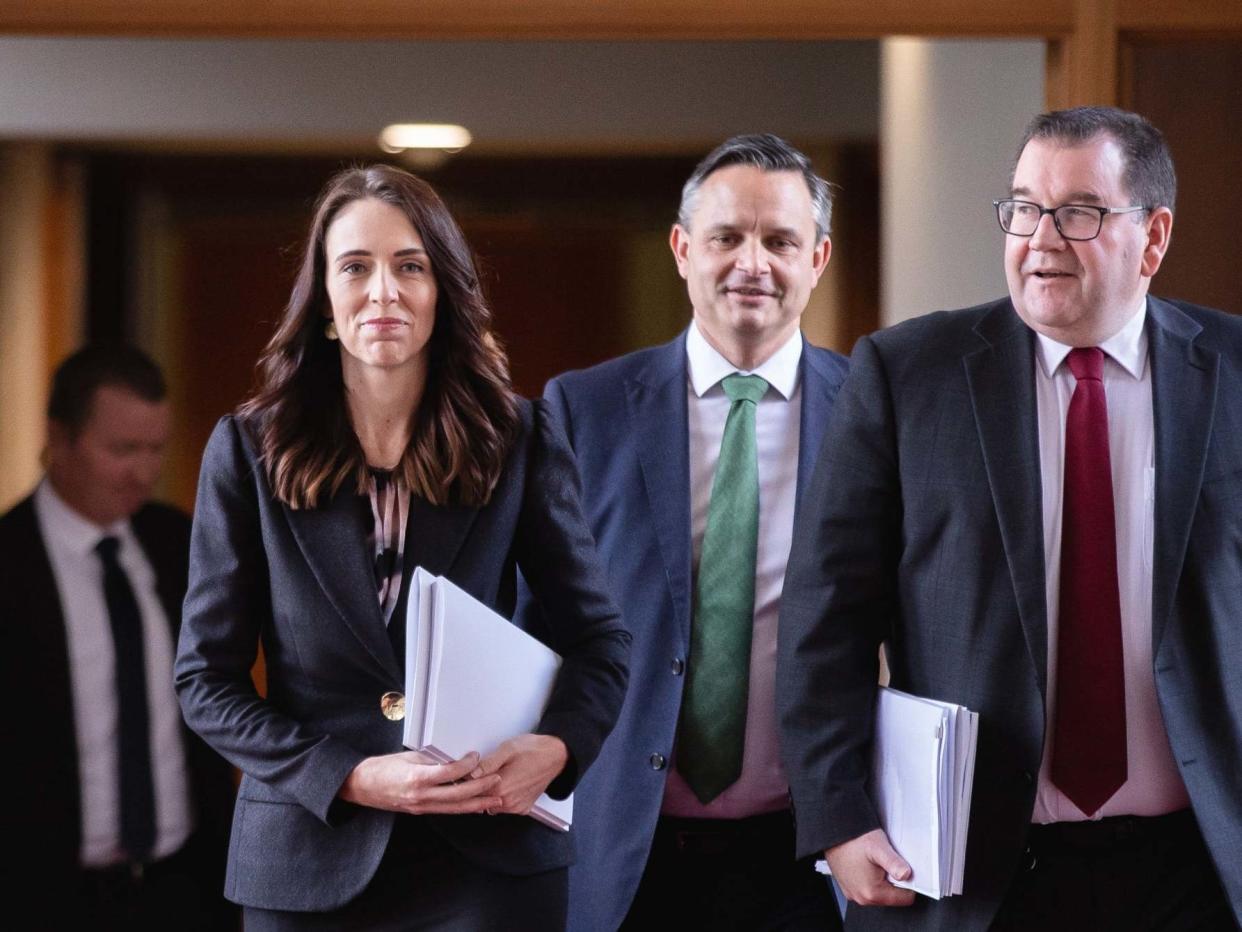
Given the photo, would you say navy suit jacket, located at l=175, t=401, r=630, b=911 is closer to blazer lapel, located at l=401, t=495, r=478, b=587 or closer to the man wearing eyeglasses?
blazer lapel, located at l=401, t=495, r=478, b=587

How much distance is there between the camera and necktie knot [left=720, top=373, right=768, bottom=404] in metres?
2.73

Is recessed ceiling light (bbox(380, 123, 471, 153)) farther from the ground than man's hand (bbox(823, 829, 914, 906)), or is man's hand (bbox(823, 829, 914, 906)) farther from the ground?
recessed ceiling light (bbox(380, 123, 471, 153))

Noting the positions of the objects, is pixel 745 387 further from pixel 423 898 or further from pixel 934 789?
pixel 423 898

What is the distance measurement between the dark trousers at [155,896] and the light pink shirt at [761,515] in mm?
1197

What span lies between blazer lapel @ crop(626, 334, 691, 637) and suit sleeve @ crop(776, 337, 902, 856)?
0.37 m

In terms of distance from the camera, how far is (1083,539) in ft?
7.00

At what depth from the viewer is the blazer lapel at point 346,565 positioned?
2045 mm

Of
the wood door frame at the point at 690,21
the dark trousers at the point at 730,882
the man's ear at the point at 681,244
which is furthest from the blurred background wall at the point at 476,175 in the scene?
the dark trousers at the point at 730,882

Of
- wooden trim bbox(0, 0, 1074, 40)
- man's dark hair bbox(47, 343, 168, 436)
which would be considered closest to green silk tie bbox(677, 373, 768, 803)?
wooden trim bbox(0, 0, 1074, 40)

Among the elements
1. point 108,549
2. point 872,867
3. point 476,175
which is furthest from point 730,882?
point 476,175

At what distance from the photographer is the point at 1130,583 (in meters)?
2.14

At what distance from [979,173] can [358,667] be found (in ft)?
8.15

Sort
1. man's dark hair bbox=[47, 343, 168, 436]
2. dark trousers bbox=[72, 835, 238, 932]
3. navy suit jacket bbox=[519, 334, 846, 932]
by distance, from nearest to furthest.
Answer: navy suit jacket bbox=[519, 334, 846, 932], dark trousers bbox=[72, 835, 238, 932], man's dark hair bbox=[47, 343, 168, 436]

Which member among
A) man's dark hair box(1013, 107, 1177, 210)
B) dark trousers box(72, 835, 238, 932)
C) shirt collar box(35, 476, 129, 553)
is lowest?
dark trousers box(72, 835, 238, 932)
